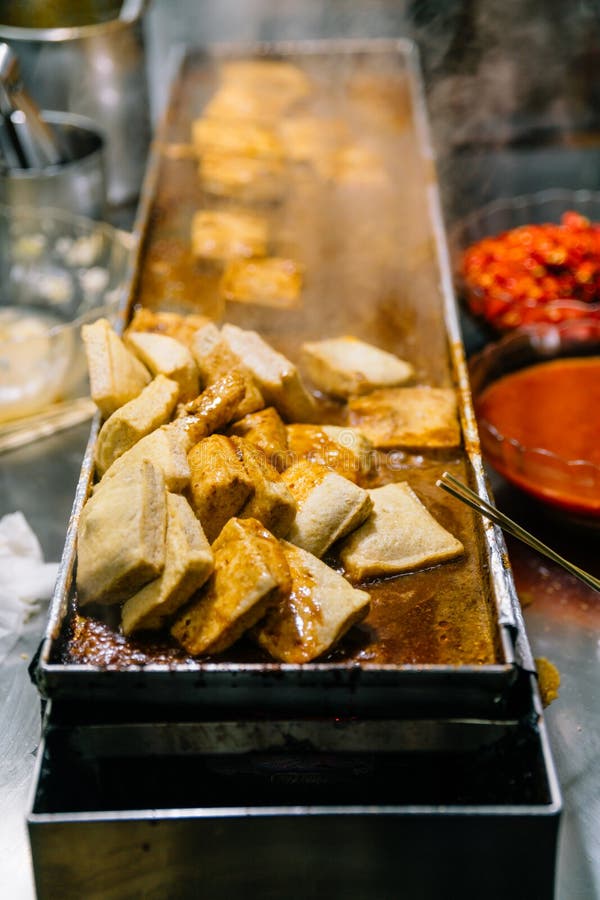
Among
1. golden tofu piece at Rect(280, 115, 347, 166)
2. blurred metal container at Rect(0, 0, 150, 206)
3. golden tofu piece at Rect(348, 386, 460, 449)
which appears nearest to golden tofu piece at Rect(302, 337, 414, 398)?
golden tofu piece at Rect(348, 386, 460, 449)

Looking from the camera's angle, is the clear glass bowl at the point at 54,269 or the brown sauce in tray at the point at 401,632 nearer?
the brown sauce in tray at the point at 401,632

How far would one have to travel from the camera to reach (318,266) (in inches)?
138

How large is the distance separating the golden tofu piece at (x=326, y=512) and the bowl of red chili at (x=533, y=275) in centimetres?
157

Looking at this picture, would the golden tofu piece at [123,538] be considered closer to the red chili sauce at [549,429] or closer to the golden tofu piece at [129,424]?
the golden tofu piece at [129,424]

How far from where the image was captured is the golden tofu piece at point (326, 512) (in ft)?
7.20

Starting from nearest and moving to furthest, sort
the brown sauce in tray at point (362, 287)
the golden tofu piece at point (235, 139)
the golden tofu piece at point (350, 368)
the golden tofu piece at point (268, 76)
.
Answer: the brown sauce in tray at point (362, 287)
the golden tofu piece at point (350, 368)
the golden tofu piece at point (235, 139)
the golden tofu piece at point (268, 76)

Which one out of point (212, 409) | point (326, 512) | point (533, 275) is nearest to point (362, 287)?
point (533, 275)

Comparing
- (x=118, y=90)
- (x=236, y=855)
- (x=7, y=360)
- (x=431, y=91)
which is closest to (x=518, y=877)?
(x=236, y=855)

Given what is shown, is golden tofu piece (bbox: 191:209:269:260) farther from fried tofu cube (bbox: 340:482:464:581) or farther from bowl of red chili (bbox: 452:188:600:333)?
fried tofu cube (bbox: 340:482:464:581)

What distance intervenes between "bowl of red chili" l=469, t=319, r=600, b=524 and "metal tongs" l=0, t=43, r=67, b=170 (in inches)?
83.3

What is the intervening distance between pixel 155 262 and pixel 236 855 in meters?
2.33

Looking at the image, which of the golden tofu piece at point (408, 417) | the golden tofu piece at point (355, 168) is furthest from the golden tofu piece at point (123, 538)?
the golden tofu piece at point (355, 168)

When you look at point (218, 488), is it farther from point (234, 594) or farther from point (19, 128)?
point (19, 128)

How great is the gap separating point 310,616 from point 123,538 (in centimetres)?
44
